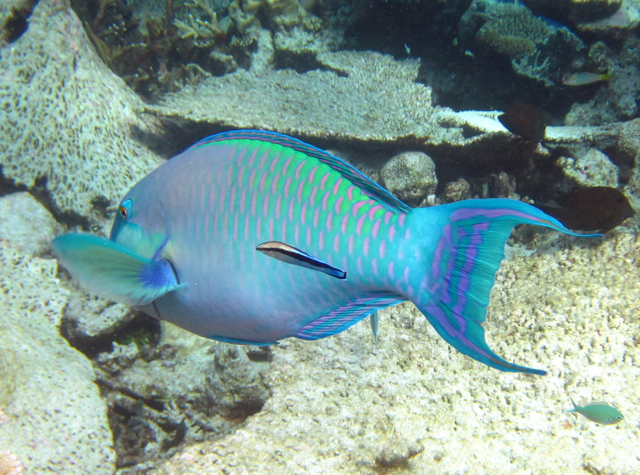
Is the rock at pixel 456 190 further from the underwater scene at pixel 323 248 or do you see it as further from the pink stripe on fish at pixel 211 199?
the pink stripe on fish at pixel 211 199

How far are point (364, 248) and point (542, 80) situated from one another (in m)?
5.30

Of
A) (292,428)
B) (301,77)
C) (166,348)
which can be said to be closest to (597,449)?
(292,428)

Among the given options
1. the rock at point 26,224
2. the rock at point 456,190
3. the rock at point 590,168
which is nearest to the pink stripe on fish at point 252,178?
the rock at point 456,190

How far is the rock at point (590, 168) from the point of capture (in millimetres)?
3531

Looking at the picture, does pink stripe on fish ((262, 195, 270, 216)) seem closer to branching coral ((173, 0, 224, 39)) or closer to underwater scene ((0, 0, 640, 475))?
underwater scene ((0, 0, 640, 475))

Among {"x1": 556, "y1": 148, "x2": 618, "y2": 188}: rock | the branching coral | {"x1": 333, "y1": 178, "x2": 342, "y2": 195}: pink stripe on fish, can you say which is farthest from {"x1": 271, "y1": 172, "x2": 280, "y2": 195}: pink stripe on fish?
the branching coral

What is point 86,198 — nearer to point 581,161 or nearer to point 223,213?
point 223,213

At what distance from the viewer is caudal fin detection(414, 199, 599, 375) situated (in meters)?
1.04

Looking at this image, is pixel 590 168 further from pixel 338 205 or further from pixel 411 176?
pixel 338 205

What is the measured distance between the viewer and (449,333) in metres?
1.09

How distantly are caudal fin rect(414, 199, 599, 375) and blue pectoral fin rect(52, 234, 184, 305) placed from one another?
3.18 ft

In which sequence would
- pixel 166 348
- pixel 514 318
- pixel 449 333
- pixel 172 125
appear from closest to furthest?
pixel 449 333
pixel 514 318
pixel 166 348
pixel 172 125

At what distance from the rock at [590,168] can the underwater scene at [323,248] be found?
1.3 inches

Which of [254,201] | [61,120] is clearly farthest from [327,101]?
[254,201]
